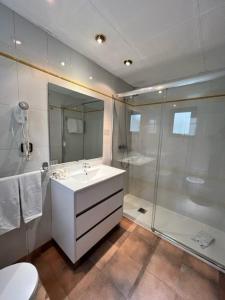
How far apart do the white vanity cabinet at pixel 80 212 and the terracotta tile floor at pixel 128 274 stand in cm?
16

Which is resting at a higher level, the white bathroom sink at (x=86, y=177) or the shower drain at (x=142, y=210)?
the white bathroom sink at (x=86, y=177)

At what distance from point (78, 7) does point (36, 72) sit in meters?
0.65

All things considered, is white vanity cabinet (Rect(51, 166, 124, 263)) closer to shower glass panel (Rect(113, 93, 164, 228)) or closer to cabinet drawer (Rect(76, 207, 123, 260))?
cabinet drawer (Rect(76, 207, 123, 260))

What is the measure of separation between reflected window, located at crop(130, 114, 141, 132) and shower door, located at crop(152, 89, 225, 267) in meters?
0.45

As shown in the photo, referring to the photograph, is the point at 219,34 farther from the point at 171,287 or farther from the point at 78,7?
the point at 171,287

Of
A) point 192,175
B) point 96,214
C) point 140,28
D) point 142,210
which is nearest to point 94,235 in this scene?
point 96,214

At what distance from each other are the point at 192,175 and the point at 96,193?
1.68 meters

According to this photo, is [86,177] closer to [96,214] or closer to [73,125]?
[96,214]

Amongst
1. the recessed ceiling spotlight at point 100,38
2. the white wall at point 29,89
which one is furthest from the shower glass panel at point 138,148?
the white wall at point 29,89

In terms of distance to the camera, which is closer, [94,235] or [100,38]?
[100,38]

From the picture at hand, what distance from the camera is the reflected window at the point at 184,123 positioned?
2146mm

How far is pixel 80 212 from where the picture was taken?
51.0 inches

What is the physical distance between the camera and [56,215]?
1497 mm

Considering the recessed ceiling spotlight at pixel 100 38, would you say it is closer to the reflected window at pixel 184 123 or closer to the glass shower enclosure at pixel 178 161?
the glass shower enclosure at pixel 178 161
